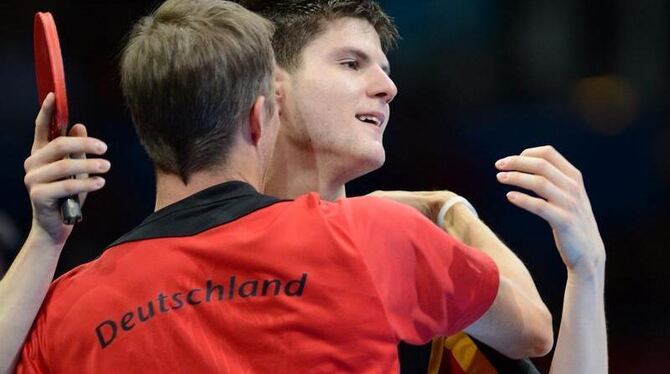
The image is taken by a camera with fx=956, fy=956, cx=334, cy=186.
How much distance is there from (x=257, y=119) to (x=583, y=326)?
79 centimetres

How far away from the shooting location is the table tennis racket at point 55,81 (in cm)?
182

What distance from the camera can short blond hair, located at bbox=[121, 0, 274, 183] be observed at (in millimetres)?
1810

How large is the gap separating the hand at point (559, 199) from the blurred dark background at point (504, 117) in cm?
366

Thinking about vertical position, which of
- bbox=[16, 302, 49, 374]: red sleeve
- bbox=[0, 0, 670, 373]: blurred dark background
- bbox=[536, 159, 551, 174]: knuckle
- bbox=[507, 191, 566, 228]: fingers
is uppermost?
bbox=[536, 159, 551, 174]: knuckle

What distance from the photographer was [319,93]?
2.47 m

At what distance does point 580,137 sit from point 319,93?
402 cm

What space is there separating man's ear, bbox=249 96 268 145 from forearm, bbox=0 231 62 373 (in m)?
0.46

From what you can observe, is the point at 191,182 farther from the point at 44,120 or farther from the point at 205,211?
the point at 44,120

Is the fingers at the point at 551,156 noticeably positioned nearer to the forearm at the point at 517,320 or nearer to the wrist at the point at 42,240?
the forearm at the point at 517,320

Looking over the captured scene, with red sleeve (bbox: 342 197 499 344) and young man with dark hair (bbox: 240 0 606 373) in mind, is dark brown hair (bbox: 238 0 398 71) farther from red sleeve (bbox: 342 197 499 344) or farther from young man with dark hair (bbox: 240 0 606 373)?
red sleeve (bbox: 342 197 499 344)

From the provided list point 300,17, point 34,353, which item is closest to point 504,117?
point 300,17

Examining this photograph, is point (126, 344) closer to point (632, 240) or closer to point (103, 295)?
point (103, 295)

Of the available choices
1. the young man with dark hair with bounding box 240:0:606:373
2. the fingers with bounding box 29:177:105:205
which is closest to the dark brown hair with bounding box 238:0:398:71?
the young man with dark hair with bounding box 240:0:606:373

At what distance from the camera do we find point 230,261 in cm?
170
